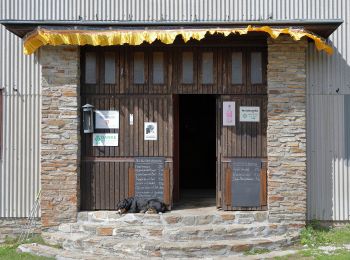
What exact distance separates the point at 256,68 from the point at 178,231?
3647 millimetres

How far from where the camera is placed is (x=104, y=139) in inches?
394

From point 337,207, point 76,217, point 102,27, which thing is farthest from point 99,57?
point 337,207

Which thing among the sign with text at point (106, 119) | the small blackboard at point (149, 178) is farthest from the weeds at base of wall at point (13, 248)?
the sign with text at point (106, 119)

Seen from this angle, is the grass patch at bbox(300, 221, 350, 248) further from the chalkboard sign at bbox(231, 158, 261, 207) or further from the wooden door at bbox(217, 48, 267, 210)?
the chalkboard sign at bbox(231, 158, 261, 207)

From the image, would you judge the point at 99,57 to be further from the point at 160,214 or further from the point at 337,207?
the point at 337,207

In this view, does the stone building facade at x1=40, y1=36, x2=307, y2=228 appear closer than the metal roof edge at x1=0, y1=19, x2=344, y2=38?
No

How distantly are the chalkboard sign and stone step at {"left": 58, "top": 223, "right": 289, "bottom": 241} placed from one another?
758 mm

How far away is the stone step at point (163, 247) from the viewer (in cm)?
864

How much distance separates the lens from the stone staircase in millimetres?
8711

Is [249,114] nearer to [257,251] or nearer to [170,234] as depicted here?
[257,251]

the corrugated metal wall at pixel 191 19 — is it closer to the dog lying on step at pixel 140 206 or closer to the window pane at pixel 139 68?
the window pane at pixel 139 68

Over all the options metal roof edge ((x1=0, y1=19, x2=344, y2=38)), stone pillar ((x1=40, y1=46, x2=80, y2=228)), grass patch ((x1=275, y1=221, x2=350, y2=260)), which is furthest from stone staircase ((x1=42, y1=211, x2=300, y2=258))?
metal roof edge ((x1=0, y1=19, x2=344, y2=38))

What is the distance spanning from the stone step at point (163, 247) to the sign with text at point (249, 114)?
241cm

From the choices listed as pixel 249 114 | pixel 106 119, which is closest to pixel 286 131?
pixel 249 114
